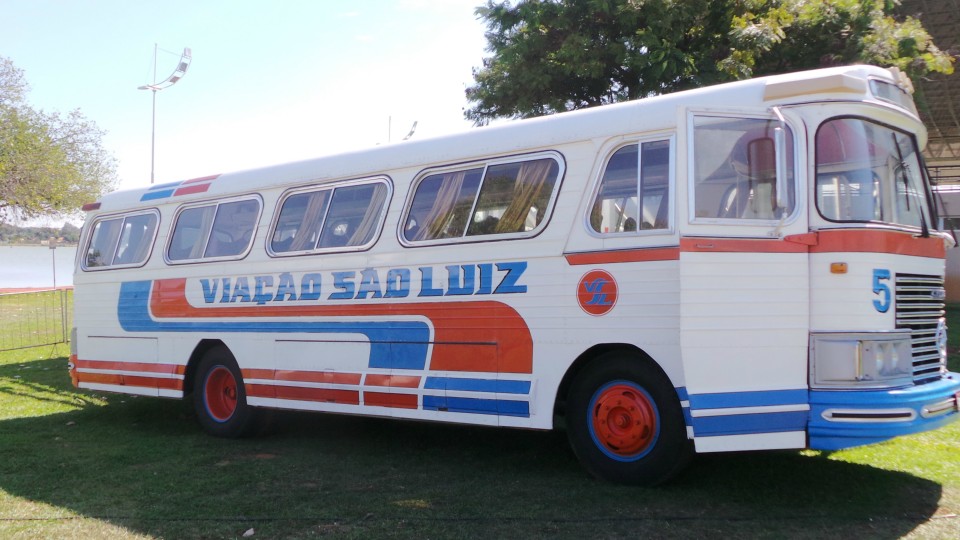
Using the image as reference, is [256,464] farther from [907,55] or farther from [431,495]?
[907,55]

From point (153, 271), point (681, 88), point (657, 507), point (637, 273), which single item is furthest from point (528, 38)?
point (657, 507)

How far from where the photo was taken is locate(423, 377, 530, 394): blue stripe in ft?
21.8

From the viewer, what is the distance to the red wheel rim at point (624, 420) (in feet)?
19.9

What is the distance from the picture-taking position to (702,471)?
6590 millimetres

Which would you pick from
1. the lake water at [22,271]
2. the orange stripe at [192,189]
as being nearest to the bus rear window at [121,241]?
the orange stripe at [192,189]

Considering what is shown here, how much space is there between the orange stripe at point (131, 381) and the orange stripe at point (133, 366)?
0.09 m

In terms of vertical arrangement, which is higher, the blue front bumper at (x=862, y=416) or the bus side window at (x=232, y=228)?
the bus side window at (x=232, y=228)

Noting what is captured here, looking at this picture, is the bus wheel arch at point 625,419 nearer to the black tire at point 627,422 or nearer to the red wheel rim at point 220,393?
the black tire at point 627,422

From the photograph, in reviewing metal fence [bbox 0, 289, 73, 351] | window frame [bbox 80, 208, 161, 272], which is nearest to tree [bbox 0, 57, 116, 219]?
metal fence [bbox 0, 289, 73, 351]

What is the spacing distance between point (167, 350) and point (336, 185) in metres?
3.10

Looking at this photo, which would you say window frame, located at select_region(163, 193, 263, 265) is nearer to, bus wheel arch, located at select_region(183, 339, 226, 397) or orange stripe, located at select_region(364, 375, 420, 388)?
bus wheel arch, located at select_region(183, 339, 226, 397)

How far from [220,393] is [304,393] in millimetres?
1601

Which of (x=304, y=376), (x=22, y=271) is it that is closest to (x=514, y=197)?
(x=304, y=376)

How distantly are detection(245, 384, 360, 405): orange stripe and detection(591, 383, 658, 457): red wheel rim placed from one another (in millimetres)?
2525
